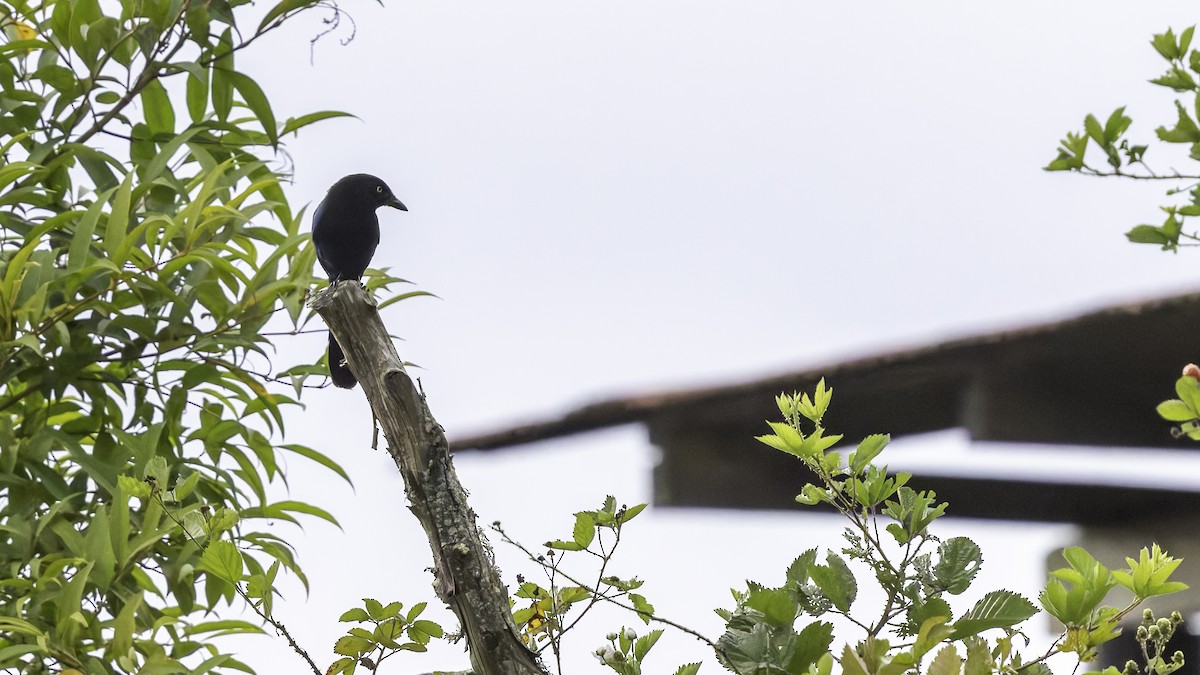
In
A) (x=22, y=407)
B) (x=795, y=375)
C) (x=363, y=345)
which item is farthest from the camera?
(x=22, y=407)

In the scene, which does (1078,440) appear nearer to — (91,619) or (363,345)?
(363,345)

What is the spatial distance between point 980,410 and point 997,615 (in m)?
1.10

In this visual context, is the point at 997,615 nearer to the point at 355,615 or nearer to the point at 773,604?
the point at 773,604

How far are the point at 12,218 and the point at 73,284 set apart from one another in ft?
1.52

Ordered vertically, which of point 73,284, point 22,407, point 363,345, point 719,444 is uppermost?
point 73,284

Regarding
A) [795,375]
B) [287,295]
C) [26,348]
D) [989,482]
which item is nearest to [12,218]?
[26,348]

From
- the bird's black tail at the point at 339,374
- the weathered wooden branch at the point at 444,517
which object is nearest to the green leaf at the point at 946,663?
the weathered wooden branch at the point at 444,517

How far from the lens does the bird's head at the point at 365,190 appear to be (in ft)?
8.20

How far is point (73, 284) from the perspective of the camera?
2.66 metres

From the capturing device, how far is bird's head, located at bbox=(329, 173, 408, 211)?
250 centimetres

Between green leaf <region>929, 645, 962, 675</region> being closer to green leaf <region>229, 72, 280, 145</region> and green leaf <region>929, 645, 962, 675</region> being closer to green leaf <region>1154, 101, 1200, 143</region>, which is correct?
green leaf <region>1154, 101, 1200, 143</region>

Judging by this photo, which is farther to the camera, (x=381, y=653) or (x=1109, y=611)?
(x=381, y=653)

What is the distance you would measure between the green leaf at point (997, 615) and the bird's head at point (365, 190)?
179cm

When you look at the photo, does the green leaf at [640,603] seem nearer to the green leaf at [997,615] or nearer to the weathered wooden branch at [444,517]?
the weathered wooden branch at [444,517]
